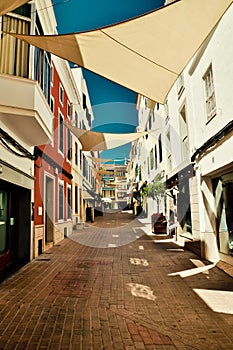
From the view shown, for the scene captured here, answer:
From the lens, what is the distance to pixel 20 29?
637 cm

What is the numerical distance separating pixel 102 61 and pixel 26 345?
4671mm

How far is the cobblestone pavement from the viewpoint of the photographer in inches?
124

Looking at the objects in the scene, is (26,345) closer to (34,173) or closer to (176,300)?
(176,300)

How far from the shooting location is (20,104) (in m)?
5.99

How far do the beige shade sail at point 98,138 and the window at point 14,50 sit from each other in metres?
5.12

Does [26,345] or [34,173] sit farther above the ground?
[34,173]

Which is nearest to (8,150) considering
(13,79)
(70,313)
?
(13,79)

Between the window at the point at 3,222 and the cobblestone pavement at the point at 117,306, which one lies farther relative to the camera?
the window at the point at 3,222

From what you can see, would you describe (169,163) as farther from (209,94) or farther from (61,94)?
(61,94)

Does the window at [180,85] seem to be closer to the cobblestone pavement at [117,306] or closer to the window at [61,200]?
the cobblestone pavement at [117,306]

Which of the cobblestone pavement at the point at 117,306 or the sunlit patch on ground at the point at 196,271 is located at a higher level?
the cobblestone pavement at the point at 117,306

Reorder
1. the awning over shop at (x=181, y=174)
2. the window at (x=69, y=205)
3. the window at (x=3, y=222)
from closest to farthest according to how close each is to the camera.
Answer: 1. the window at (x=3, y=222)
2. the awning over shop at (x=181, y=174)
3. the window at (x=69, y=205)

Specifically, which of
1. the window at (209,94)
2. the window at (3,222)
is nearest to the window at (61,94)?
the window at (3,222)

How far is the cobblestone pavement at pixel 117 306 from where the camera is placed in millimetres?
3158
